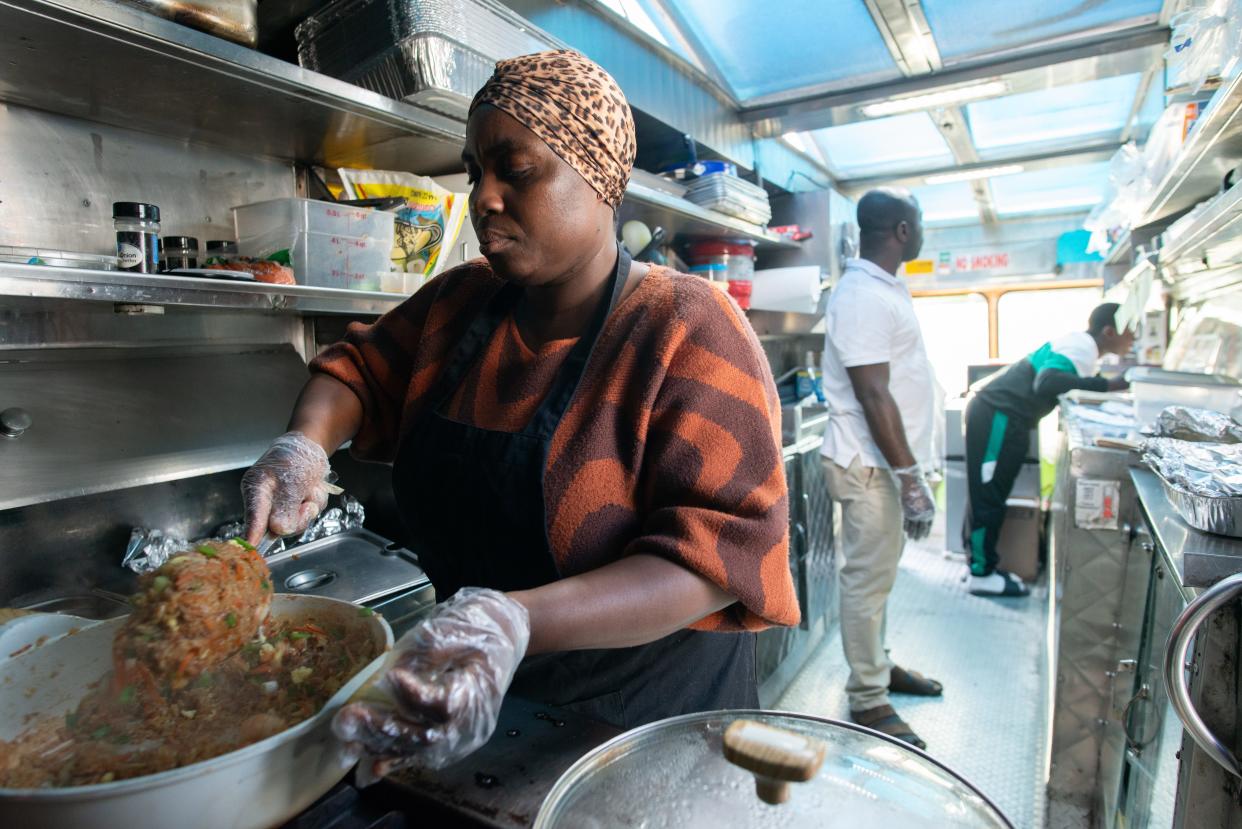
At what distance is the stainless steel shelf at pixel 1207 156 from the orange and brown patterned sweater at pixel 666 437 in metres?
1.50

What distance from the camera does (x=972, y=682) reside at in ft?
11.1

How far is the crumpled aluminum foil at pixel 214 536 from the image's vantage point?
1.70 meters

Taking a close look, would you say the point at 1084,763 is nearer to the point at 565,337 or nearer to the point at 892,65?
the point at 565,337

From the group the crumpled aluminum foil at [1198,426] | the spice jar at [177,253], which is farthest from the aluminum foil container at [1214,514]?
the spice jar at [177,253]

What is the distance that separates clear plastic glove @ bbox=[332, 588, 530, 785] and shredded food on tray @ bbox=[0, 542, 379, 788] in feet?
0.48

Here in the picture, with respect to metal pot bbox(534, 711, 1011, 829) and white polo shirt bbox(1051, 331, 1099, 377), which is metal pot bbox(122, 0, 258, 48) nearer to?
metal pot bbox(534, 711, 1011, 829)

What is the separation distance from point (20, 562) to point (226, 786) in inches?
A: 53.6

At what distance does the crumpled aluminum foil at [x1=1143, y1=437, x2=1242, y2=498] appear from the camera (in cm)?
133

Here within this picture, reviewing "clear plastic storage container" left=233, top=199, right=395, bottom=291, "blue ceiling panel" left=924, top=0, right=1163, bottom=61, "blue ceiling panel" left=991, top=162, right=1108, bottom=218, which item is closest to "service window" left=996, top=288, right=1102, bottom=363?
"blue ceiling panel" left=991, top=162, right=1108, bottom=218

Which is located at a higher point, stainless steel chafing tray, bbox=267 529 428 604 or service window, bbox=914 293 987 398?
service window, bbox=914 293 987 398

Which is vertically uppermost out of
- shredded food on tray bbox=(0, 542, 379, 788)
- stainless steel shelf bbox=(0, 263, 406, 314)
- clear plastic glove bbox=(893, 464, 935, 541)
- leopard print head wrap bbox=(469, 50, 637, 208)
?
leopard print head wrap bbox=(469, 50, 637, 208)

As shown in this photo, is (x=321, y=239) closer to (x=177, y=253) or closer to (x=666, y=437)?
(x=177, y=253)

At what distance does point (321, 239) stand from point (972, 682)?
3349 mm

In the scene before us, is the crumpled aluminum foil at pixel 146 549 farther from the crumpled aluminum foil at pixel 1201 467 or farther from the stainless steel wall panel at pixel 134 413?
the crumpled aluminum foil at pixel 1201 467
